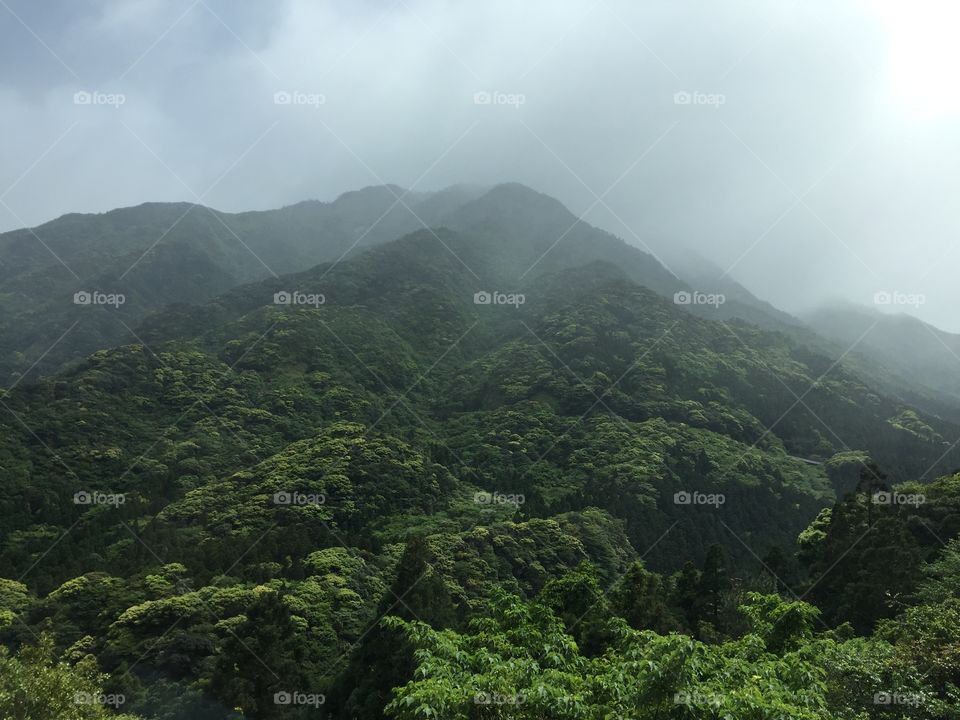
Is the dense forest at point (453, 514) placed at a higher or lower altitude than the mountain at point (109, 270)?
lower

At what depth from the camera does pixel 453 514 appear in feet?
176

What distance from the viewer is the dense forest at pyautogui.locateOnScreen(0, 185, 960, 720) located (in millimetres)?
13434

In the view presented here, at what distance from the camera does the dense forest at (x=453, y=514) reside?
1343cm

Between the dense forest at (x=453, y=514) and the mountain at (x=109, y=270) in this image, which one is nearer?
the dense forest at (x=453, y=514)

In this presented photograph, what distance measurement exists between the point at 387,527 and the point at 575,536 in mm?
14877

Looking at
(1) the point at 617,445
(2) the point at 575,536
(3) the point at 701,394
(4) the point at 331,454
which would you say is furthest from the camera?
(3) the point at 701,394

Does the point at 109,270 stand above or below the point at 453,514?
above

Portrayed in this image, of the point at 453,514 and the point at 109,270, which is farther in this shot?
the point at 109,270

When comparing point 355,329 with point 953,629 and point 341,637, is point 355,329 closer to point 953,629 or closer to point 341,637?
point 341,637

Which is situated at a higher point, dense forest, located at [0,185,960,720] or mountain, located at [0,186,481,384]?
mountain, located at [0,186,481,384]

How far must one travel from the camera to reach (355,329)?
102m

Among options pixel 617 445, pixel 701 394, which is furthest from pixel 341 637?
pixel 701 394

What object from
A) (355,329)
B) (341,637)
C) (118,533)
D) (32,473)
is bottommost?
(341,637)

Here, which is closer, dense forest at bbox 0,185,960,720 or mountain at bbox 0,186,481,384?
dense forest at bbox 0,185,960,720
